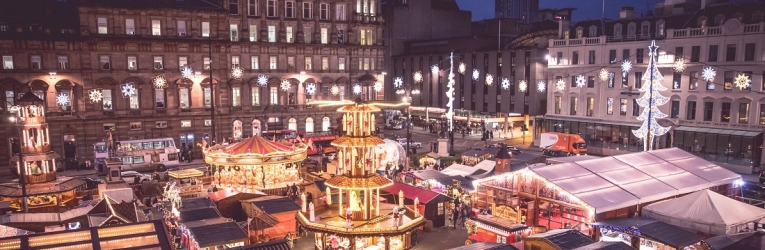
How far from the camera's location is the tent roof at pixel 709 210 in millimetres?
22203

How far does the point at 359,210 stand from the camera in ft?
69.2

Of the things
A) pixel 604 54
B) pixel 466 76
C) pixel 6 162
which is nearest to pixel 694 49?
pixel 604 54

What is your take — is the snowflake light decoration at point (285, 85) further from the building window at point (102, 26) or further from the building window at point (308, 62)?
the building window at point (102, 26)

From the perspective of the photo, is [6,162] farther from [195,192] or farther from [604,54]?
[604,54]

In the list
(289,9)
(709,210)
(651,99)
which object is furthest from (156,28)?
(709,210)

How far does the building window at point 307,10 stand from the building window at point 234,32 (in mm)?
7792

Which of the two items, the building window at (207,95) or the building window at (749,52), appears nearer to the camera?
the building window at (749,52)

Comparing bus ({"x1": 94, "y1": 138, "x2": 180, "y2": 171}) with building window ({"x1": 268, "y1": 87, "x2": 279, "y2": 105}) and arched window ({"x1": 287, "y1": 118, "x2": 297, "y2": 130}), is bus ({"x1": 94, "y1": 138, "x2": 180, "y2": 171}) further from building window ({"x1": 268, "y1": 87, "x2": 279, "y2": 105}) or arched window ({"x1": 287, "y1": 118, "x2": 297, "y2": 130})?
arched window ({"x1": 287, "y1": 118, "x2": 297, "y2": 130})

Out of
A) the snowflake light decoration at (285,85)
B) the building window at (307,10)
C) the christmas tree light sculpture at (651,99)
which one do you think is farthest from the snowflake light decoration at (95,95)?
the christmas tree light sculpture at (651,99)

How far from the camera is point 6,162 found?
45.1 metres

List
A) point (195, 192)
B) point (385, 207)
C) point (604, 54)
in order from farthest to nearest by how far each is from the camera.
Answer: point (604, 54) < point (195, 192) < point (385, 207)

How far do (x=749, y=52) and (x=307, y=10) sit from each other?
42.0 metres

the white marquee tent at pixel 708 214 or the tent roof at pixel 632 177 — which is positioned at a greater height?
the tent roof at pixel 632 177

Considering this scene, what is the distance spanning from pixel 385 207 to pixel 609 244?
31.2 feet
